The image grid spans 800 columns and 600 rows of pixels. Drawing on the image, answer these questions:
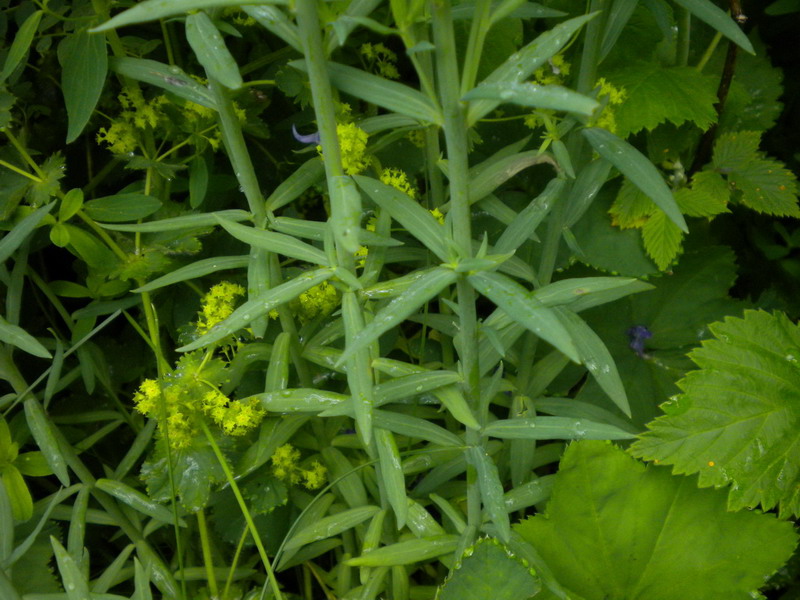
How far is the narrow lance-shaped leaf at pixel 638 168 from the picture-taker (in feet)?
2.51

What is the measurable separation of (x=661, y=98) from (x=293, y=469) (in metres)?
0.84

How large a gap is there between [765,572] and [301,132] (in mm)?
1044

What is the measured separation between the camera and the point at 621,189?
3.83ft

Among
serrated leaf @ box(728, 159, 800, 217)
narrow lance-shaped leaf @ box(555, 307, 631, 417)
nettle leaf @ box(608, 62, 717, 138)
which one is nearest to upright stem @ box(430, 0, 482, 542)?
narrow lance-shaped leaf @ box(555, 307, 631, 417)

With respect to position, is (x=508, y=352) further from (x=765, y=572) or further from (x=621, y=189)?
(x=765, y=572)

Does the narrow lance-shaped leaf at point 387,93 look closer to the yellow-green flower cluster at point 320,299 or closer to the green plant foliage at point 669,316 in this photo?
the yellow-green flower cluster at point 320,299

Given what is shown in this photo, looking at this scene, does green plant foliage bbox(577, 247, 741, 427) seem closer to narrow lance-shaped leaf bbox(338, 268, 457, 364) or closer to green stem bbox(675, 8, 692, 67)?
green stem bbox(675, 8, 692, 67)

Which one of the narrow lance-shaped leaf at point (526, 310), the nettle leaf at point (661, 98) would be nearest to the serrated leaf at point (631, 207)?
the nettle leaf at point (661, 98)

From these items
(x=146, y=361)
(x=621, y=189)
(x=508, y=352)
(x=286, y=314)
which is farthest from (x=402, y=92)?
(x=146, y=361)

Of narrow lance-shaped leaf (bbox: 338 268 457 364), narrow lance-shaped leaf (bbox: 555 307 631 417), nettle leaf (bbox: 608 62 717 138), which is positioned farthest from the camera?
nettle leaf (bbox: 608 62 717 138)

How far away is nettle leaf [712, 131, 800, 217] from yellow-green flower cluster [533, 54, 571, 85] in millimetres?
363

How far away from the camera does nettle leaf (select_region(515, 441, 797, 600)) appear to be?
1.04 meters

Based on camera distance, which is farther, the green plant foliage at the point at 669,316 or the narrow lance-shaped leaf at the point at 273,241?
the green plant foliage at the point at 669,316

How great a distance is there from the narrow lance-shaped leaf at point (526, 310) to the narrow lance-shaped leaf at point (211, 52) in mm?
295
